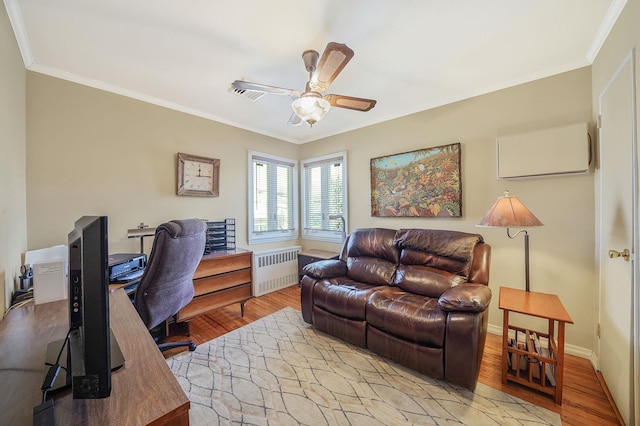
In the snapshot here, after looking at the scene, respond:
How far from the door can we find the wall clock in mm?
3676

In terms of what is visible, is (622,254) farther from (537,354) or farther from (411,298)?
(411,298)

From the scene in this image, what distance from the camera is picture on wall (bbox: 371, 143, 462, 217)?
275cm

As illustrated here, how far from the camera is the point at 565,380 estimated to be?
1857 mm

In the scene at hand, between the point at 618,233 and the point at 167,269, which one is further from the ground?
the point at 618,233

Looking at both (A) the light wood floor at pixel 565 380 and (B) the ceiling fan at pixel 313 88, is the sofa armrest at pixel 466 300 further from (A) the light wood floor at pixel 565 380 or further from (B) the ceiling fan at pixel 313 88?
(B) the ceiling fan at pixel 313 88

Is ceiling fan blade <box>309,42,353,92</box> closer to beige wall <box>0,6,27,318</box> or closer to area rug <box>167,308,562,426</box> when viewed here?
beige wall <box>0,6,27,318</box>

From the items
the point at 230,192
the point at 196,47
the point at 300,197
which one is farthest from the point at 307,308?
the point at 196,47

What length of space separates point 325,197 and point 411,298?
2.27 metres

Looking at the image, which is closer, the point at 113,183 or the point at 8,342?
the point at 8,342

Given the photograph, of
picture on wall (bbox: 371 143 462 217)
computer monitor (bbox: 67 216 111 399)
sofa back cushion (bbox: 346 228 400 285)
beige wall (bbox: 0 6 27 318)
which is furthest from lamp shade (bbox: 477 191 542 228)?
beige wall (bbox: 0 6 27 318)

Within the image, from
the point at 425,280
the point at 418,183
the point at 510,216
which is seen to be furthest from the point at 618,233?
the point at 418,183

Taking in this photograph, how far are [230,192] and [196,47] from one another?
6.16ft

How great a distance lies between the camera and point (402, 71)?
2.25 m

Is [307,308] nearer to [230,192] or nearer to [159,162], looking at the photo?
[230,192]
